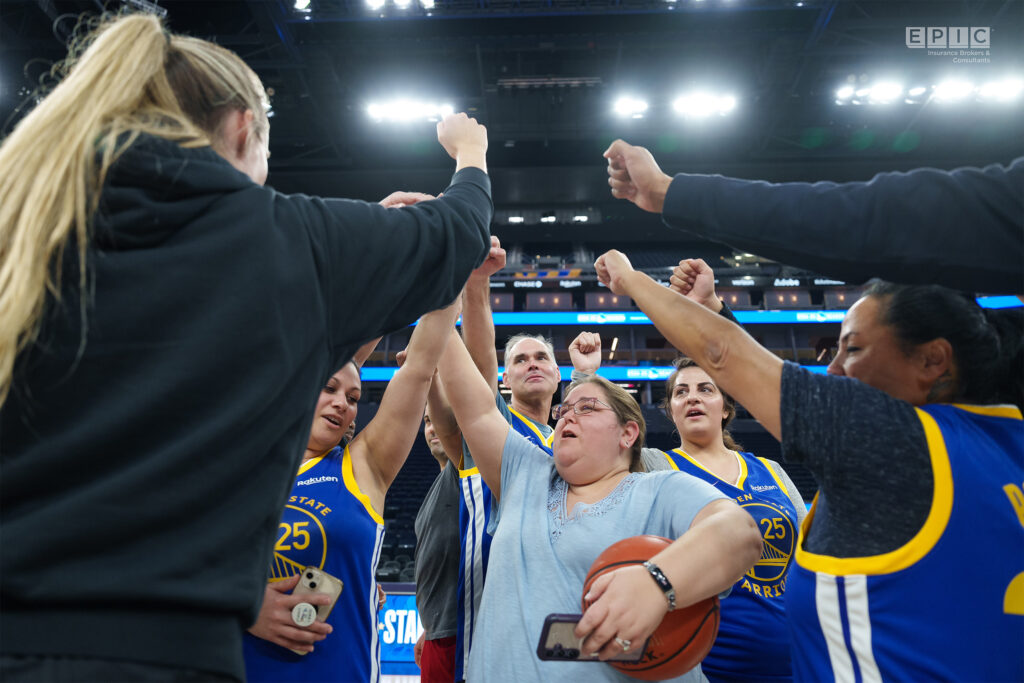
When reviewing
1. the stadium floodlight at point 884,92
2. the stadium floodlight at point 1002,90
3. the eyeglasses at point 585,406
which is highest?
the stadium floodlight at point 884,92

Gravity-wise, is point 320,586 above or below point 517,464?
below

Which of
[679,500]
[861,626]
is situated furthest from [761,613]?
[861,626]

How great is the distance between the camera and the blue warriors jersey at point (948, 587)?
1254 millimetres

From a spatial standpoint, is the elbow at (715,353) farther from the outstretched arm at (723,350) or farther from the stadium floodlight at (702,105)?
the stadium floodlight at (702,105)

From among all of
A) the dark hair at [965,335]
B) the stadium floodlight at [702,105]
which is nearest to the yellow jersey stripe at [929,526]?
the dark hair at [965,335]

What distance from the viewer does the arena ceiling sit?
44.5 feet

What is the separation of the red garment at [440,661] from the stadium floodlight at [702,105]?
16255mm

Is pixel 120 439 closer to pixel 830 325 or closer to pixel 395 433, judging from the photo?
pixel 395 433

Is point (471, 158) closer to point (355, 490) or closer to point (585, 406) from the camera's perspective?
point (585, 406)

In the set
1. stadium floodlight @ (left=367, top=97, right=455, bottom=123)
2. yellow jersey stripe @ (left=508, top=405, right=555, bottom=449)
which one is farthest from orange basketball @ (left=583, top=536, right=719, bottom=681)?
stadium floodlight @ (left=367, top=97, right=455, bottom=123)

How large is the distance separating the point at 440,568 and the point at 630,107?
15951mm

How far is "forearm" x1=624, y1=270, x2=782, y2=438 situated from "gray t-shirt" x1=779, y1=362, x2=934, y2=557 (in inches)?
1.6

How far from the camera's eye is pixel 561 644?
140 centimetres

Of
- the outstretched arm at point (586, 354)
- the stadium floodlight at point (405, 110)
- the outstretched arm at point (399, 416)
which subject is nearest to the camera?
the outstretched arm at point (399, 416)
